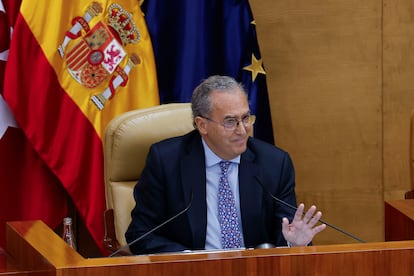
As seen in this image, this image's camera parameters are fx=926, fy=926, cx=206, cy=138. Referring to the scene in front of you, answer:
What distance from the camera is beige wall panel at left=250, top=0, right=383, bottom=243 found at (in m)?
4.81

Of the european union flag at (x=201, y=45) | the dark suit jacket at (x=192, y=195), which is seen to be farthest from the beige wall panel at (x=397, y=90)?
the dark suit jacket at (x=192, y=195)

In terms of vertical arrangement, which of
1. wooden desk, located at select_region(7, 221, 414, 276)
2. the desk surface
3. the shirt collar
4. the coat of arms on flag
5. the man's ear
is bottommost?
wooden desk, located at select_region(7, 221, 414, 276)

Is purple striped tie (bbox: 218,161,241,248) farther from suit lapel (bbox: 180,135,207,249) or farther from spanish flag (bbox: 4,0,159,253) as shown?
spanish flag (bbox: 4,0,159,253)

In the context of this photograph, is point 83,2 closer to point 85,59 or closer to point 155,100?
point 85,59

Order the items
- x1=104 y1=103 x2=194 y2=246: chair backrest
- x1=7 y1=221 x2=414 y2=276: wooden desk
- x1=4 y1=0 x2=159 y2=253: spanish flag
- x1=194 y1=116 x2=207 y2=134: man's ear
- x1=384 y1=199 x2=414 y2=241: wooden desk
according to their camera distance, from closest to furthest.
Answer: x1=7 y1=221 x2=414 y2=276: wooden desk, x1=384 y1=199 x2=414 y2=241: wooden desk, x1=194 y1=116 x2=207 y2=134: man's ear, x1=104 y1=103 x2=194 y2=246: chair backrest, x1=4 y1=0 x2=159 y2=253: spanish flag

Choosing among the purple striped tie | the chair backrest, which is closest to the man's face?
the purple striped tie

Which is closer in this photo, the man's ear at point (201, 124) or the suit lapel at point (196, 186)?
the suit lapel at point (196, 186)

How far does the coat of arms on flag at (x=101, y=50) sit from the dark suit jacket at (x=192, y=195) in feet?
3.44

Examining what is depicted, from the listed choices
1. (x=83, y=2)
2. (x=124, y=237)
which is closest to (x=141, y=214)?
(x=124, y=237)

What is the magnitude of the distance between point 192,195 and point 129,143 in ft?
1.21

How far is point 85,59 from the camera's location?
4309 mm

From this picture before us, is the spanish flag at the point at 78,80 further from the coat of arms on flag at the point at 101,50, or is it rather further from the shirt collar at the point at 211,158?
the shirt collar at the point at 211,158

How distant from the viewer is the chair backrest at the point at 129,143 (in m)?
3.47

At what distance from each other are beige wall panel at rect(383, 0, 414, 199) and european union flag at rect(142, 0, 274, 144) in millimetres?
777
